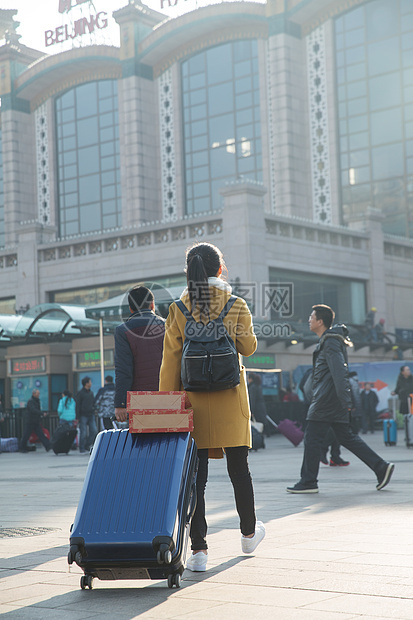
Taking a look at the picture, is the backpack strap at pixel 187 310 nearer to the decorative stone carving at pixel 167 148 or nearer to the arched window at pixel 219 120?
the arched window at pixel 219 120

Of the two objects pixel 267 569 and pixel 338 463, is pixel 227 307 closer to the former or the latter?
pixel 267 569

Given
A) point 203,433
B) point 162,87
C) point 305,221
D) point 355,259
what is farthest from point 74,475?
point 162,87

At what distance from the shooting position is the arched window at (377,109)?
40344 millimetres

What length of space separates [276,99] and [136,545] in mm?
38326

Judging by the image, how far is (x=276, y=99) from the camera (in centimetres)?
4100

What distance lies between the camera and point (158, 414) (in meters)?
4.78

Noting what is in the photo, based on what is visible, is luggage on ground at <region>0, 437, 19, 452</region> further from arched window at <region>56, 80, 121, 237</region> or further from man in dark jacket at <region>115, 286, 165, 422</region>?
arched window at <region>56, 80, 121, 237</region>

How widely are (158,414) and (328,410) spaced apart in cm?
469

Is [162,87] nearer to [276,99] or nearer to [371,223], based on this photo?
[276,99]

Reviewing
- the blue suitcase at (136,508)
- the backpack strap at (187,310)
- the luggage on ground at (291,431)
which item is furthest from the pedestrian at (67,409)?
the blue suitcase at (136,508)

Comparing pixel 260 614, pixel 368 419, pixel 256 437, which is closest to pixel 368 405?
pixel 368 419

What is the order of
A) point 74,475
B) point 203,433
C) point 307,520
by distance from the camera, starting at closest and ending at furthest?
1. point 203,433
2. point 307,520
3. point 74,475

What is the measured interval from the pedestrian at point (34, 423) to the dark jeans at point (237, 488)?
16135 mm

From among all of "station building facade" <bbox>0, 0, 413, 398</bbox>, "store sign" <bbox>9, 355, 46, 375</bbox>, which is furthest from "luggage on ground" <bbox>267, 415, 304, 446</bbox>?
"store sign" <bbox>9, 355, 46, 375</bbox>
